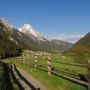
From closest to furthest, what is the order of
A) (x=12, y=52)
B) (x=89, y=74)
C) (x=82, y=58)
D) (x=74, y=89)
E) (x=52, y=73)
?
(x=89, y=74)
(x=74, y=89)
(x=52, y=73)
(x=82, y=58)
(x=12, y=52)

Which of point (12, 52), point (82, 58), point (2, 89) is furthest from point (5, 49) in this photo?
point (2, 89)

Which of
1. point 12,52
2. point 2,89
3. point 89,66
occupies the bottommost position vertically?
point 2,89

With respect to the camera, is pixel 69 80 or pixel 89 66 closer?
pixel 89 66

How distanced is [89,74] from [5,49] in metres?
161

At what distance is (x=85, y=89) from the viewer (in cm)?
1426

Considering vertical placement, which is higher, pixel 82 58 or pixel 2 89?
pixel 82 58

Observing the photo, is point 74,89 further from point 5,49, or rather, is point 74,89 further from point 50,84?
point 5,49

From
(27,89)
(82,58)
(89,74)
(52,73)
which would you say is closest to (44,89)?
(27,89)

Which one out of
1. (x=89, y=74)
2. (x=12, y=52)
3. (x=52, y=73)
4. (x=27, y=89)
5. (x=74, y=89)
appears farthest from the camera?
(x=12, y=52)

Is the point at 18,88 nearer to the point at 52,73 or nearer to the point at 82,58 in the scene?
the point at 52,73

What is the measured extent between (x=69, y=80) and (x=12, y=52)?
149 m

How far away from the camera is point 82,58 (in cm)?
3062

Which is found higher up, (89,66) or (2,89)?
(89,66)

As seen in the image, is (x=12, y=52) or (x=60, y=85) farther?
(x=12, y=52)
